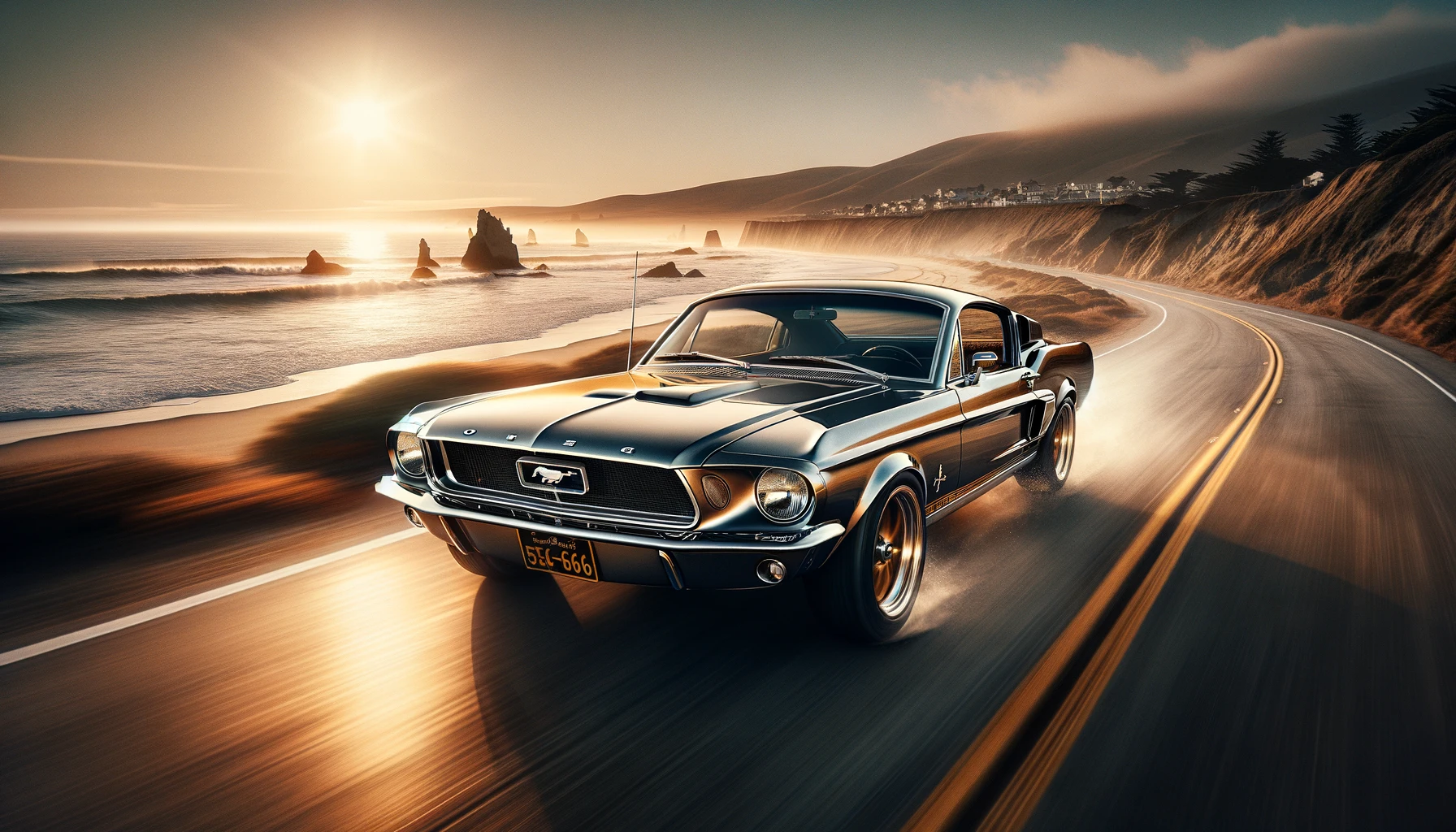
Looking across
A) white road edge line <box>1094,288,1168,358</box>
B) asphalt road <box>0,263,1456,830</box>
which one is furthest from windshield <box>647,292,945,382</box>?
white road edge line <box>1094,288,1168,358</box>

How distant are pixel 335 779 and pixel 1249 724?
3167 mm

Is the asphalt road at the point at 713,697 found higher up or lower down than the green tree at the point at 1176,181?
higher up

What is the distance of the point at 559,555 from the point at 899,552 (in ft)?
5.20

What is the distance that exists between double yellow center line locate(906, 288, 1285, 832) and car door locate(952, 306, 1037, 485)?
880mm

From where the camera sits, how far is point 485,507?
3.75 meters

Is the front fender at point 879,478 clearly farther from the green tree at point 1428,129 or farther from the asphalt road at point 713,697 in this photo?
the green tree at point 1428,129

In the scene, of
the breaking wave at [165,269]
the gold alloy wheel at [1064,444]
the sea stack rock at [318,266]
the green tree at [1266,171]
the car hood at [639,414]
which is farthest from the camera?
the green tree at [1266,171]

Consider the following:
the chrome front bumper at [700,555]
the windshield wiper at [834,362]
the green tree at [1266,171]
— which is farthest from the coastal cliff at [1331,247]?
the chrome front bumper at [700,555]

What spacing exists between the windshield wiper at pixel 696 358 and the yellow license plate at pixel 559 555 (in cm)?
168

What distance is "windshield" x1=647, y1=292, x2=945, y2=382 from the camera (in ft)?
15.8

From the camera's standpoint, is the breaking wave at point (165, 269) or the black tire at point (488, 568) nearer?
the black tire at point (488, 568)

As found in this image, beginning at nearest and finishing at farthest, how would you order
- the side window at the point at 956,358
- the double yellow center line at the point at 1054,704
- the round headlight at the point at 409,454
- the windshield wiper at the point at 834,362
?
the double yellow center line at the point at 1054,704 < the round headlight at the point at 409,454 < the windshield wiper at the point at 834,362 < the side window at the point at 956,358

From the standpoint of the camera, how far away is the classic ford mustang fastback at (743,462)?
11.0 feet

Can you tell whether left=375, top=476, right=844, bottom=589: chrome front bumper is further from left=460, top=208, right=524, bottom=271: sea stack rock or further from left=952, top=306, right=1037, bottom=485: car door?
left=460, top=208, right=524, bottom=271: sea stack rock
